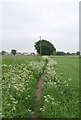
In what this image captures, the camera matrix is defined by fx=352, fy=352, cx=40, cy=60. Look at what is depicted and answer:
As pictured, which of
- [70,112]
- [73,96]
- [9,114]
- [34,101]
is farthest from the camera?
[73,96]

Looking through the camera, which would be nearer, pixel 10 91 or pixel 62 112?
pixel 62 112

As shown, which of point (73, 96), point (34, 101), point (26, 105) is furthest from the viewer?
point (73, 96)

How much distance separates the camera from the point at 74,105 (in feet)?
40.4

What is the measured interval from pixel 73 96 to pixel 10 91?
104 inches

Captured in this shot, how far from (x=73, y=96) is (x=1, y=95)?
3.22m

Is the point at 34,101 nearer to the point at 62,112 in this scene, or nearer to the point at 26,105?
the point at 26,105

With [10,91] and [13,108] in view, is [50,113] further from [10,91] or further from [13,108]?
[10,91]

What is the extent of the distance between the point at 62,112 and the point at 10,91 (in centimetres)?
324

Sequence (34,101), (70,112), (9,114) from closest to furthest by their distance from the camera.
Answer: (9,114), (70,112), (34,101)

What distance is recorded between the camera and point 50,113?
10828 mm

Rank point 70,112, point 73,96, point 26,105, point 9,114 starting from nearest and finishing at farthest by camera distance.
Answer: point 9,114 < point 70,112 < point 26,105 < point 73,96

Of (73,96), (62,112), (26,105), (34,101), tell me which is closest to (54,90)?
(73,96)

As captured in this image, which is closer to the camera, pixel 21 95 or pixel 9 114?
pixel 9 114

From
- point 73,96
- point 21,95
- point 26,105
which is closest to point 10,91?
point 21,95
